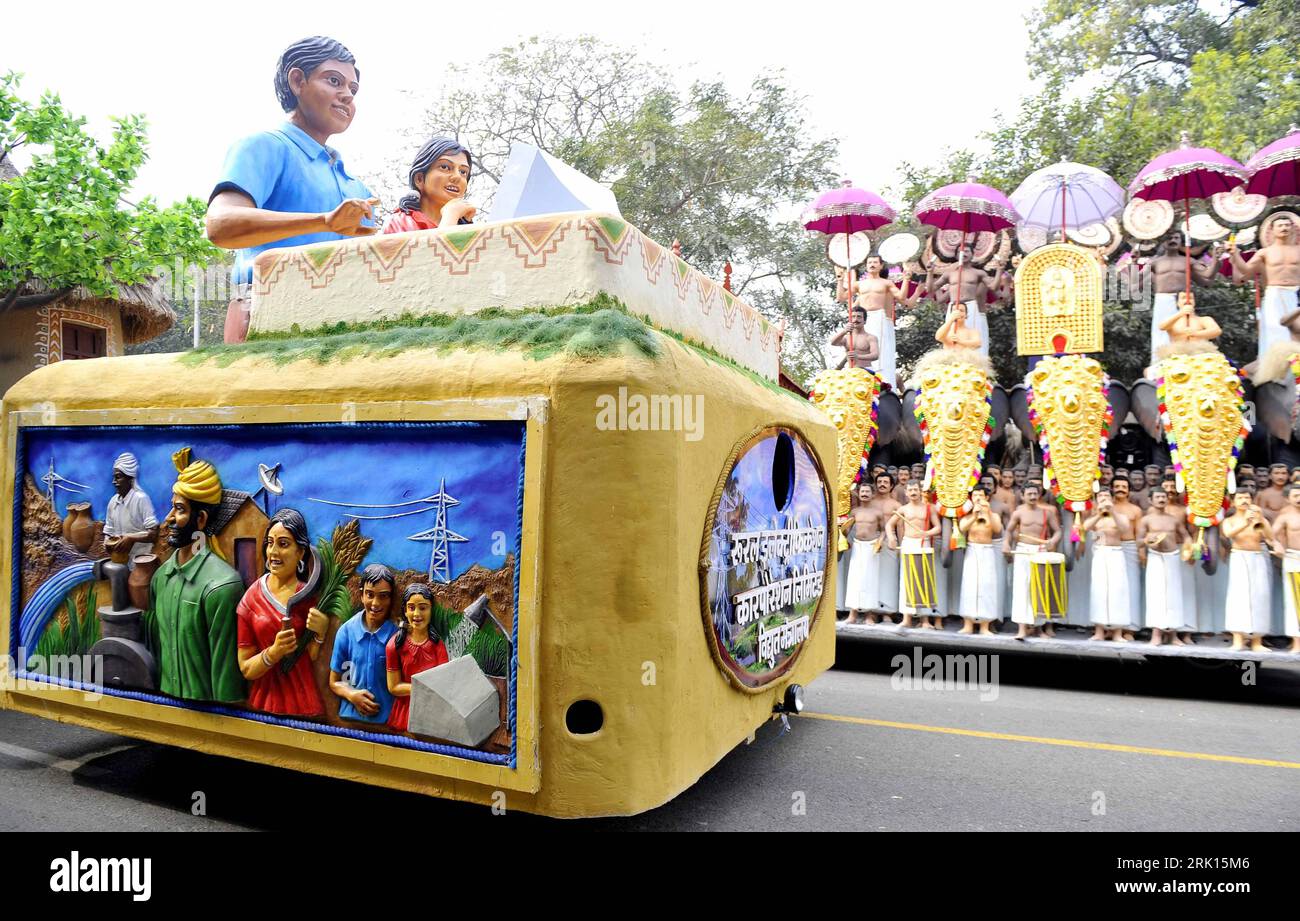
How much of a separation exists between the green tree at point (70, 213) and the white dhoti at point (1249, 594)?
12009mm

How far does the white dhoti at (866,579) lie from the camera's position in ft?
27.5

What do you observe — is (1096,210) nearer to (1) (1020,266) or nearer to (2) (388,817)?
(1) (1020,266)

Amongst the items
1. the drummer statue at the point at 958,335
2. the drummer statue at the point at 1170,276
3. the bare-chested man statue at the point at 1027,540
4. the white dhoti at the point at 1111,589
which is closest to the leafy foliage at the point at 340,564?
the bare-chested man statue at the point at 1027,540

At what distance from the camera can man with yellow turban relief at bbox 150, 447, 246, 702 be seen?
376 centimetres

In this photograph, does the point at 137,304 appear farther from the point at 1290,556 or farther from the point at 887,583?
→ the point at 1290,556

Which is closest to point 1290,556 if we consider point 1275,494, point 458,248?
point 1275,494

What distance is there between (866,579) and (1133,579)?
7.45 feet

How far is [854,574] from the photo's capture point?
845cm

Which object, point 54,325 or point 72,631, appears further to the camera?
point 54,325

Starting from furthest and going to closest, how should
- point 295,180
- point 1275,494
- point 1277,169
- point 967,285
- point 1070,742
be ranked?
1. point 967,285
2. point 1277,169
3. point 1275,494
4. point 1070,742
5. point 295,180

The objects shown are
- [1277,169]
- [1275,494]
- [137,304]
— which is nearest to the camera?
[1275,494]

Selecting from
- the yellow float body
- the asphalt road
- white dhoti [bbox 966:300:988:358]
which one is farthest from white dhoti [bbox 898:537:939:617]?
the yellow float body

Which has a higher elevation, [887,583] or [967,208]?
[967,208]

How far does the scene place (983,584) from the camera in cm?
779
